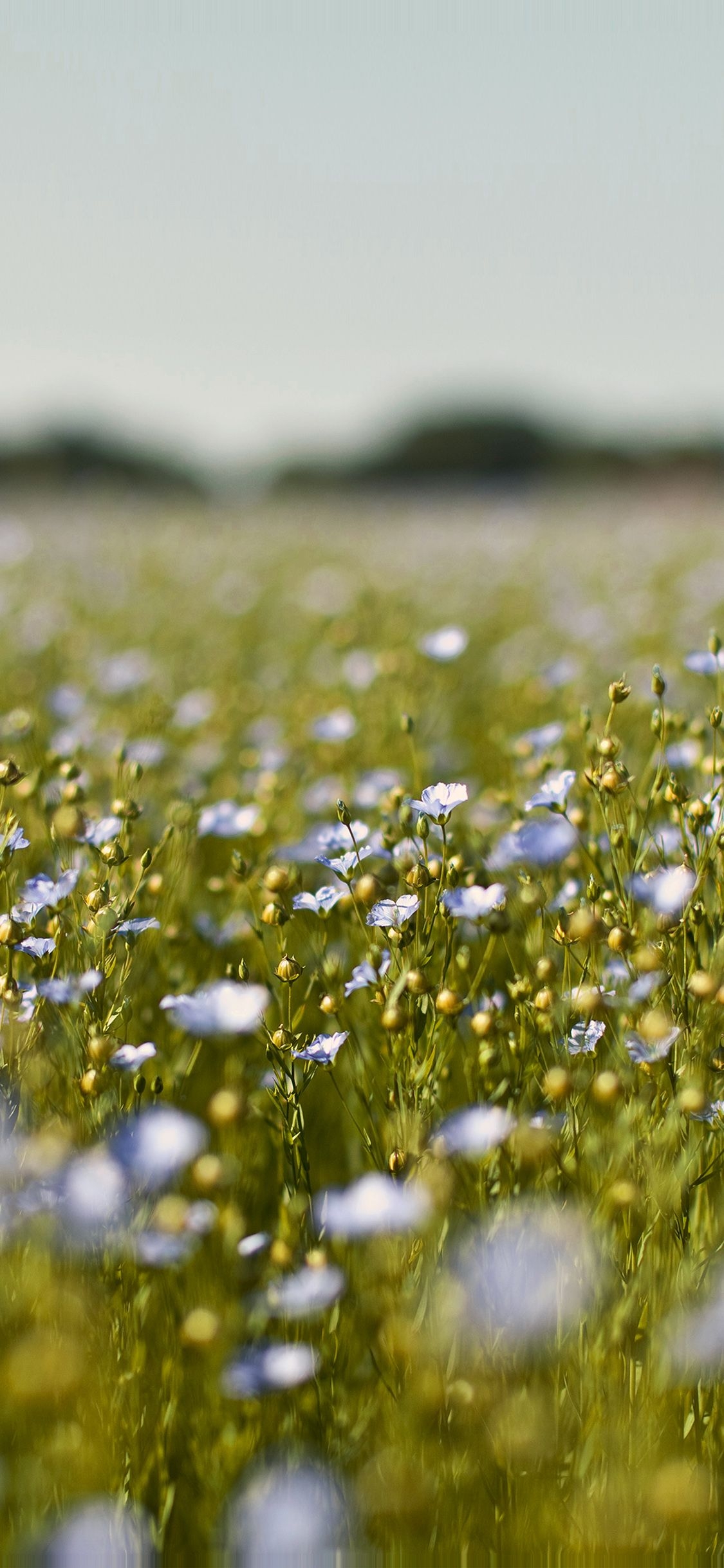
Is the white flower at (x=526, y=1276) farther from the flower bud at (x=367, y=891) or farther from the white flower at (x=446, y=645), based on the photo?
the white flower at (x=446, y=645)

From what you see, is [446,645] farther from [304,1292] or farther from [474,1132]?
[304,1292]

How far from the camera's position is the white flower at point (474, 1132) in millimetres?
1018

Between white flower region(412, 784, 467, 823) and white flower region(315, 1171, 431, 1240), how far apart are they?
1.54 feet

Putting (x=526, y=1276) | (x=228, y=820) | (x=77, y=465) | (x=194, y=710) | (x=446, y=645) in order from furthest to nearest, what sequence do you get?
(x=77, y=465)
(x=194, y=710)
(x=446, y=645)
(x=228, y=820)
(x=526, y=1276)

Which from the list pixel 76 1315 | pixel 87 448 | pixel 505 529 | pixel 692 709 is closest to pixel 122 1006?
pixel 76 1315

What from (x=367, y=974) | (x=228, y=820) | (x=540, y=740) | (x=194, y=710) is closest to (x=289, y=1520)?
(x=367, y=974)

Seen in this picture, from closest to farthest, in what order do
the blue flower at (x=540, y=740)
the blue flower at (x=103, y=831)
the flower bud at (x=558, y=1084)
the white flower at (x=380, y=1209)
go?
the white flower at (x=380, y=1209) < the flower bud at (x=558, y=1084) < the blue flower at (x=103, y=831) < the blue flower at (x=540, y=740)

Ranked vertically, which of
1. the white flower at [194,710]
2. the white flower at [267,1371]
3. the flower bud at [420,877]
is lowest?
the white flower at [194,710]

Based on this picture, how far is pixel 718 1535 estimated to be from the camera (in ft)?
3.05

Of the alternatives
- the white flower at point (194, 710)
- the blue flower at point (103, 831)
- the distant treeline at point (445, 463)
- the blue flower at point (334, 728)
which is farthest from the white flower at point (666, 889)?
the distant treeline at point (445, 463)

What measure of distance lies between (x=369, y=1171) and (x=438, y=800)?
1.61 feet

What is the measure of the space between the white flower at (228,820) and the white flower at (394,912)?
0.46 m

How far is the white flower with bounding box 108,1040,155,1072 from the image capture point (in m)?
1.11

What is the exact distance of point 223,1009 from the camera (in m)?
1.16
